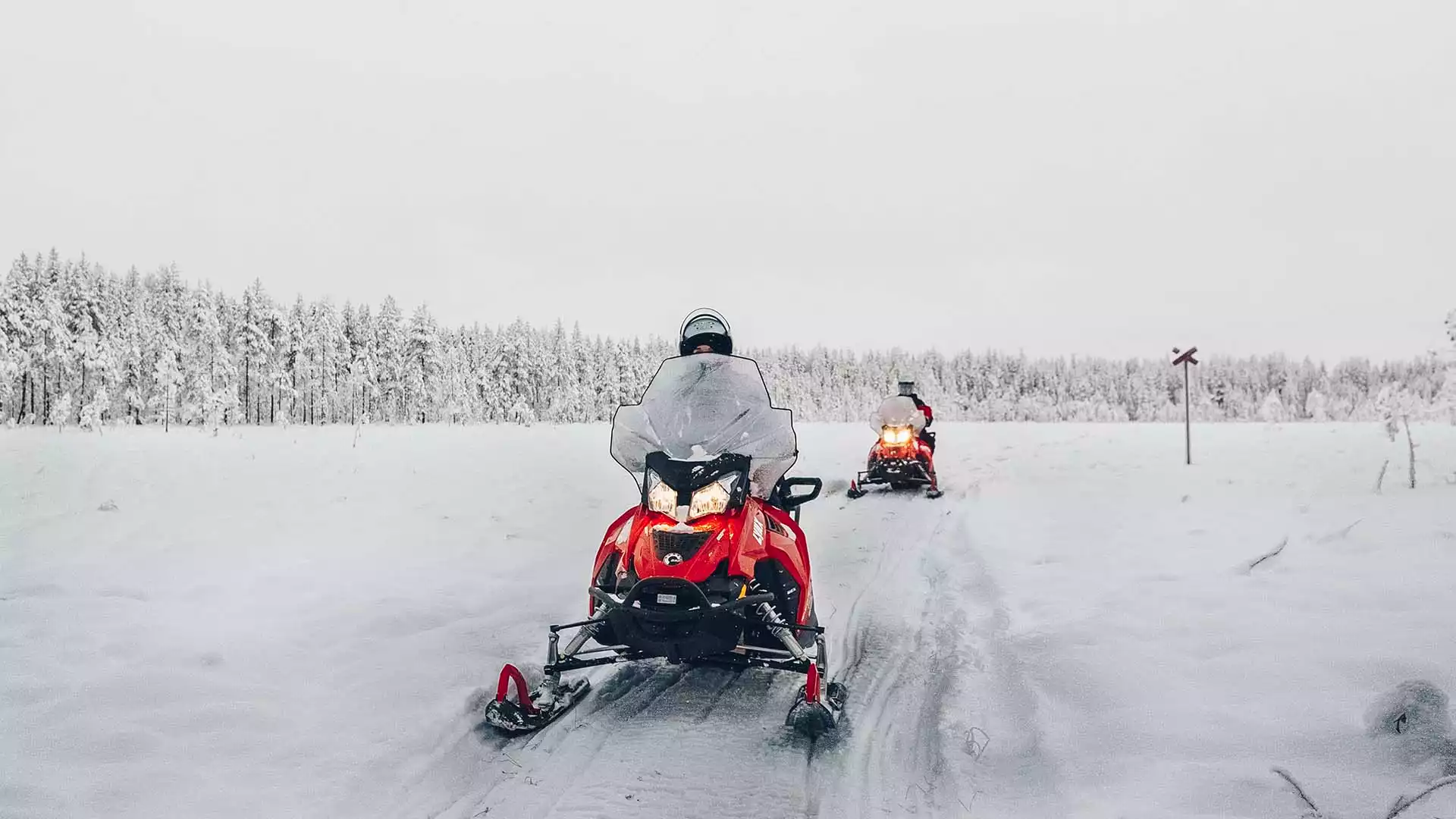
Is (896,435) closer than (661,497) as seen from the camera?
No

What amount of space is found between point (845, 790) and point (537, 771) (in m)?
1.46

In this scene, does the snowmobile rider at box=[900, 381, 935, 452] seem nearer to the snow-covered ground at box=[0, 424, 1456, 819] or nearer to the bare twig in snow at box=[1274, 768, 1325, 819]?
the snow-covered ground at box=[0, 424, 1456, 819]

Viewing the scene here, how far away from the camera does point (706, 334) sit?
541 cm

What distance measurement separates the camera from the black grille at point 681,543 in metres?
4.16

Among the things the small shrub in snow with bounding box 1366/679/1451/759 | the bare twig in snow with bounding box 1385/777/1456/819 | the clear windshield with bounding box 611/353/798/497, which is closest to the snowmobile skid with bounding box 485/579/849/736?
the clear windshield with bounding box 611/353/798/497

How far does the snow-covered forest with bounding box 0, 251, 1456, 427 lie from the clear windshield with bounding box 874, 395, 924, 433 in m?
6.56

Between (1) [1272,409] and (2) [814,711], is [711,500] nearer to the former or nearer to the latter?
(2) [814,711]

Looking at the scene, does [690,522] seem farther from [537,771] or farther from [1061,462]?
[1061,462]

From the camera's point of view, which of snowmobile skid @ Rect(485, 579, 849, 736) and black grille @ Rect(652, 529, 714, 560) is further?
black grille @ Rect(652, 529, 714, 560)

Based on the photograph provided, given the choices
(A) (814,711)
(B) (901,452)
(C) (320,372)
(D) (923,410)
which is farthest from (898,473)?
(C) (320,372)

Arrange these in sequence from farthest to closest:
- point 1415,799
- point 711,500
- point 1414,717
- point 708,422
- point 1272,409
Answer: point 1272,409 → point 708,422 → point 711,500 → point 1414,717 → point 1415,799

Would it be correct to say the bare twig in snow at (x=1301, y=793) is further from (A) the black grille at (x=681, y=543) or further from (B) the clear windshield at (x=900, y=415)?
(B) the clear windshield at (x=900, y=415)

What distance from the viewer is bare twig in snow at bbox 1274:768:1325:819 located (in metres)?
2.93

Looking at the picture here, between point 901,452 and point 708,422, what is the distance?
31.6 feet
